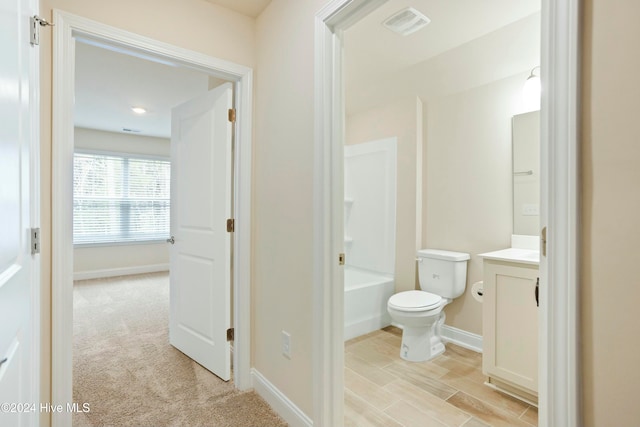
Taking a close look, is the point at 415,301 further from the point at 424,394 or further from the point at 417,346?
the point at 424,394

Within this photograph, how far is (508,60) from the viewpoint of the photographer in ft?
7.59

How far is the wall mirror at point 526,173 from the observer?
2.31 meters

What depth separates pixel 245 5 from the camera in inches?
79.7

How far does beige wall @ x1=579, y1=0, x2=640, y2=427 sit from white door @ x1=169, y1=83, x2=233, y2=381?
1.86m

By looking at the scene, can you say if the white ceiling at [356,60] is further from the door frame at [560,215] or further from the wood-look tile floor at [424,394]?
the wood-look tile floor at [424,394]

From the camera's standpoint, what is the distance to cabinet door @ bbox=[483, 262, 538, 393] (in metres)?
1.85

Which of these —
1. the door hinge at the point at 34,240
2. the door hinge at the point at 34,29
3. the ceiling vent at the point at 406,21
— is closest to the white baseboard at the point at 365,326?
the door hinge at the point at 34,240

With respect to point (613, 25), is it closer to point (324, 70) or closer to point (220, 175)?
point (324, 70)

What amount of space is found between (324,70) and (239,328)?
1.65 m

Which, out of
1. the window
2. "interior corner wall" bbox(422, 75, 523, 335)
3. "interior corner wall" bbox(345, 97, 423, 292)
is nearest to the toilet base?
"interior corner wall" bbox(422, 75, 523, 335)

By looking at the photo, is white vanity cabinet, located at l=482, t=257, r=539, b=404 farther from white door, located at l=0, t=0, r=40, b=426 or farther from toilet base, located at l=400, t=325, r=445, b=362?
white door, located at l=0, t=0, r=40, b=426

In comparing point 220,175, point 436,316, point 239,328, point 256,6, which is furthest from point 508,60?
point 239,328

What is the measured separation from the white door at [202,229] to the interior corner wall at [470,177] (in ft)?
6.23

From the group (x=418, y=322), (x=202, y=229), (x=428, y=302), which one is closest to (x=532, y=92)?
(x=428, y=302)
